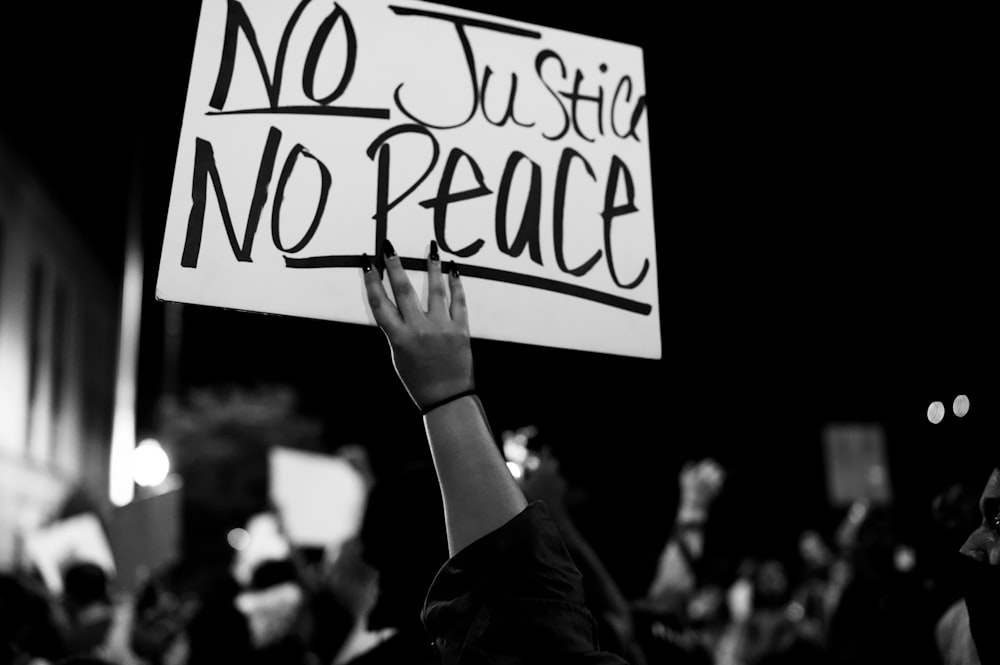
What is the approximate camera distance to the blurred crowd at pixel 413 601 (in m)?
2.86

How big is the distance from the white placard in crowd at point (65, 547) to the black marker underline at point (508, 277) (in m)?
4.68

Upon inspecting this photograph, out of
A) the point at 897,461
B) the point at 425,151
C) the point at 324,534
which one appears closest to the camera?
the point at 425,151

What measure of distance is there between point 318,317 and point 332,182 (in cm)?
32

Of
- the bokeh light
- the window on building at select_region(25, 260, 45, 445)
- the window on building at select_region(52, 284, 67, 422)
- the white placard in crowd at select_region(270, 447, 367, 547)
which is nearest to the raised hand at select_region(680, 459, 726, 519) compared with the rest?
the white placard in crowd at select_region(270, 447, 367, 547)

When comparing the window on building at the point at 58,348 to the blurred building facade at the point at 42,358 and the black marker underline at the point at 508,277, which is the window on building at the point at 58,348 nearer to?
the blurred building facade at the point at 42,358

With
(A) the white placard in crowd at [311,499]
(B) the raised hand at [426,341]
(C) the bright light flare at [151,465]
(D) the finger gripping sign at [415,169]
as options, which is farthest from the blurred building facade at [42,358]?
(B) the raised hand at [426,341]

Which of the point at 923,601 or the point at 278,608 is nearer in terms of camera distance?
the point at 923,601

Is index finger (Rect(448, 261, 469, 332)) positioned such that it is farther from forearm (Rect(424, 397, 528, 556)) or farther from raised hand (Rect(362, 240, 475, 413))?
forearm (Rect(424, 397, 528, 556))

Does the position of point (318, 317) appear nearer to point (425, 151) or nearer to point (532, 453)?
point (425, 151)

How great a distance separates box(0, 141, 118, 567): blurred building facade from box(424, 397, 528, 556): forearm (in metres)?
17.5

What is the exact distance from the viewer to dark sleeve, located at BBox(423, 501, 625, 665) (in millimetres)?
1601

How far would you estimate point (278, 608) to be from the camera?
231 inches

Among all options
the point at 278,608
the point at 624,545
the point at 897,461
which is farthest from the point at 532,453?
the point at 897,461

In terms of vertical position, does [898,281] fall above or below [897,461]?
above
